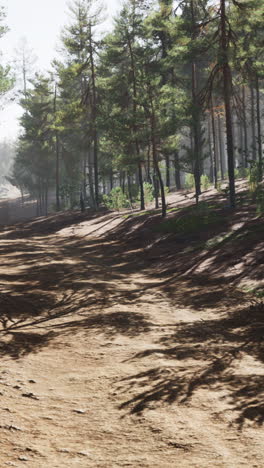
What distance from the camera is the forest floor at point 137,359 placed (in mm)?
4398

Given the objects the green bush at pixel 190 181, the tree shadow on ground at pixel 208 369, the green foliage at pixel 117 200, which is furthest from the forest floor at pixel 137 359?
the green bush at pixel 190 181

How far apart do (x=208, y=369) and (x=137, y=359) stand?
109cm

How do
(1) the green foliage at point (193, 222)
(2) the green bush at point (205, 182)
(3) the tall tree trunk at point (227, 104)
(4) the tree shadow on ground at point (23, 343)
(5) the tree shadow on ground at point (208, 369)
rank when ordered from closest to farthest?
(5) the tree shadow on ground at point (208, 369), (4) the tree shadow on ground at point (23, 343), (1) the green foliage at point (193, 222), (3) the tall tree trunk at point (227, 104), (2) the green bush at point (205, 182)

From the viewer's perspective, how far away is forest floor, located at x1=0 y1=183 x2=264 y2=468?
173 inches

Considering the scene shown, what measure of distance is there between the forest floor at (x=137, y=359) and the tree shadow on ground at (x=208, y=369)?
23 millimetres

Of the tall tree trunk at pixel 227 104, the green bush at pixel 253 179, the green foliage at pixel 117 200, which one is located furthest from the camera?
the green foliage at pixel 117 200

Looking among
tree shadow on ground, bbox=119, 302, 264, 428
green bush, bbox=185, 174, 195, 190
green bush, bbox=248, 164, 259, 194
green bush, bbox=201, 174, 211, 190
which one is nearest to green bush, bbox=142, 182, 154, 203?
green bush, bbox=185, 174, 195, 190

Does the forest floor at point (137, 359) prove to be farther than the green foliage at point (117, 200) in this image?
No

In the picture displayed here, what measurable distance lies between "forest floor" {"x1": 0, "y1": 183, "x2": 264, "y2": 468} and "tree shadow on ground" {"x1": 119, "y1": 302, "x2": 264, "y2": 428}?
23 millimetres

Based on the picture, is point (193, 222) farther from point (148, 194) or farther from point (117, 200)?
point (148, 194)

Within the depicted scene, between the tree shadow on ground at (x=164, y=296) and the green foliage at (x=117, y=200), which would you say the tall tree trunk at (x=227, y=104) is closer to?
the tree shadow on ground at (x=164, y=296)

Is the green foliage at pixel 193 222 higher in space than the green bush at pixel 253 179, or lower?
Result: lower

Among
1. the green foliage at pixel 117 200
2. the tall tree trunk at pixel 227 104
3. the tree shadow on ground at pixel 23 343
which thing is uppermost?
the tall tree trunk at pixel 227 104

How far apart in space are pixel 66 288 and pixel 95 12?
29543 mm
